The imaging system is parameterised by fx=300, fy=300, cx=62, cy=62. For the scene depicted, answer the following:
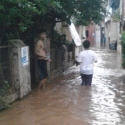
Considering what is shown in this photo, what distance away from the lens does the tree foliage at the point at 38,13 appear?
746 centimetres

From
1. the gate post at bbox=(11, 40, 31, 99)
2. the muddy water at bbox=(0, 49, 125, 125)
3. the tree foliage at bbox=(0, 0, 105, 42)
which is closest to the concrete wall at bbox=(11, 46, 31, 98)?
the gate post at bbox=(11, 40, 31, 99)

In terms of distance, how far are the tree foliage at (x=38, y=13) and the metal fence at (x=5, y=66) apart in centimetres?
70

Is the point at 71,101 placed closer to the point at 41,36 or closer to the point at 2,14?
the point at 41,36

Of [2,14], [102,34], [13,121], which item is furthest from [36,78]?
[102,34]

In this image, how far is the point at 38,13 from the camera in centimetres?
791

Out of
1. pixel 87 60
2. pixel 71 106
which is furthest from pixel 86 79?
pixel 71 106

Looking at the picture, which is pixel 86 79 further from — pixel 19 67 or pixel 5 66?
pixel 5 66

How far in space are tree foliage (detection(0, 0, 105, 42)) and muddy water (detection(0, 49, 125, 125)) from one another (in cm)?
194

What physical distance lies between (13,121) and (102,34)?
4860cm

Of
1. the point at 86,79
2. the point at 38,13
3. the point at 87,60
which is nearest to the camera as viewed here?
the point at 38,13

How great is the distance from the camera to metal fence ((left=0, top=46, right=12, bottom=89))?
24.9 feet

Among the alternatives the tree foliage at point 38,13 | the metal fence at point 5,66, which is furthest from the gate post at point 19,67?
the tree foliage at point 38,13

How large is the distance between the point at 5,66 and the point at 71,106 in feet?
6.60

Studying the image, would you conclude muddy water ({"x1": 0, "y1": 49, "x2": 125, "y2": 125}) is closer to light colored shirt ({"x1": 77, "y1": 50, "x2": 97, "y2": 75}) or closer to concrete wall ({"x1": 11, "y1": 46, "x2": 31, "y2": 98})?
concrete wall ({"x1": 11, "y1": 46, "x2": 31, "y2": 98})
